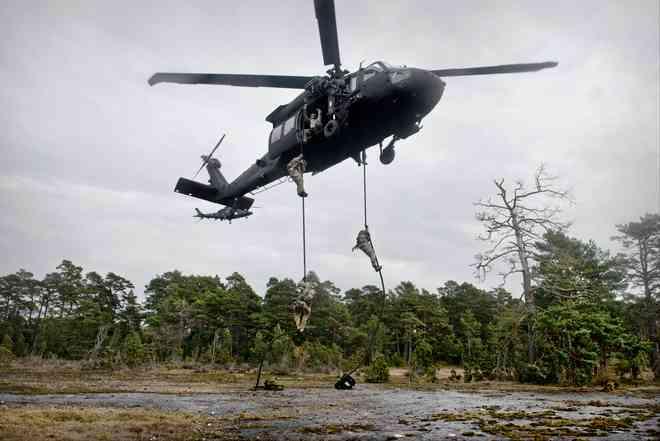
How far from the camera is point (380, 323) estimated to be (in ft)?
84.0

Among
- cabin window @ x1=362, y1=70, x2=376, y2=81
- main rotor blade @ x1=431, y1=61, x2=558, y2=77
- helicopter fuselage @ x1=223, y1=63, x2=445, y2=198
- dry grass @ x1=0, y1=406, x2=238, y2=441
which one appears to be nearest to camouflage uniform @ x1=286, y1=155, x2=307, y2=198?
helicopter fuselage @ x1=223, y1=63, x2=445, y2=198

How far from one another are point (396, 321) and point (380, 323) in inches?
1364

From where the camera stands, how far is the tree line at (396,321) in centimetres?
2506

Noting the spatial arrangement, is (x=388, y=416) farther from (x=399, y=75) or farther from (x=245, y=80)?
(x=245, y=80)

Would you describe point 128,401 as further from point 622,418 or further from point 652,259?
point 652,259

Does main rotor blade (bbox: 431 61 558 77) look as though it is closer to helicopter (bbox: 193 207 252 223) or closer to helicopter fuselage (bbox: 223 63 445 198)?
helicopter fuselage (bbox: 223 63 445 198)

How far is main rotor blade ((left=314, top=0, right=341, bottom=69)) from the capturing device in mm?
7781

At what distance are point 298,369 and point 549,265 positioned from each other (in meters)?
21.0

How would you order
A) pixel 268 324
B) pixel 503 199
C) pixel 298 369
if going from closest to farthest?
pixel 503 199 → pixel 298 369 → pixel 268 324

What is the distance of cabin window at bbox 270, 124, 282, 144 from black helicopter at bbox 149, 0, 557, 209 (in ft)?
0.11

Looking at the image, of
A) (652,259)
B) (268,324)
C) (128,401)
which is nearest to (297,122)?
(128,401)

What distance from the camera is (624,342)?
24984 mm

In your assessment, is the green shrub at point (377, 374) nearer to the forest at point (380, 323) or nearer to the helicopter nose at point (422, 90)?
the forest at point (380, 323)

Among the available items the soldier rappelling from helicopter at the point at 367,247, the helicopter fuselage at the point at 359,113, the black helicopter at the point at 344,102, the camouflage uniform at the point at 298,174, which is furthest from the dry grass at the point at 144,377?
the soldier rappelling from helicopter at the point at 367,247
